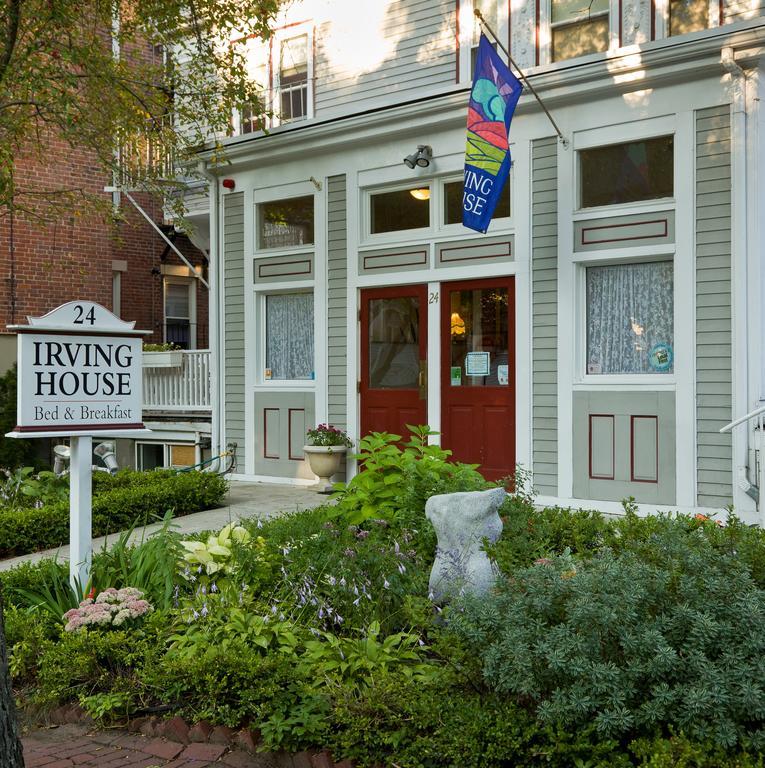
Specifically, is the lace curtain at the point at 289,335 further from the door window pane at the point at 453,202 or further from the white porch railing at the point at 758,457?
the white porch railing at the point at 758,457

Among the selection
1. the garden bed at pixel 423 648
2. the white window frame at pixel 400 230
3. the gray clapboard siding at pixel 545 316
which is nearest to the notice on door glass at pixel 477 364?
the gray clapboard siding at pixel 545 316

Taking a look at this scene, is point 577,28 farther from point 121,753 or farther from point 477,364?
point 121,753

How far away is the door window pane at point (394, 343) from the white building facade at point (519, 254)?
3cm

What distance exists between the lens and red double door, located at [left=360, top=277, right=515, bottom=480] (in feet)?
Answer: 33.2

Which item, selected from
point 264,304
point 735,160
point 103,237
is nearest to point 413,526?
point 735,160

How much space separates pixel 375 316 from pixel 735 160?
15.3ft

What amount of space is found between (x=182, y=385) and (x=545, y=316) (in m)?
6.23

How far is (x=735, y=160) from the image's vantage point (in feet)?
28.0

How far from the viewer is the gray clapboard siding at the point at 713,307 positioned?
8.61 meters

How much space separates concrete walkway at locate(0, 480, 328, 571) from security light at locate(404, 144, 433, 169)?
166 inches

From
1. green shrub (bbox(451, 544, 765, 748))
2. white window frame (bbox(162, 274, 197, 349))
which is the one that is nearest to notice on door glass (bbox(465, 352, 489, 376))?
green shrub (bbox(451, 544, 765, 748))

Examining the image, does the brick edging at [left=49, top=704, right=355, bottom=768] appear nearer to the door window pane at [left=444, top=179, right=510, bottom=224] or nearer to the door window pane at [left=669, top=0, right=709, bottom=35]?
the door window pane at [left=444, top=179, right=510, bottom=224]

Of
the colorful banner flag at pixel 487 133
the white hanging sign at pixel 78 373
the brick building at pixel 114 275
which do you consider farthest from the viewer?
the brick building at pixel 114 275

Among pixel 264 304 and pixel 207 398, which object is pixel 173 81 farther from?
pixel 207 398
